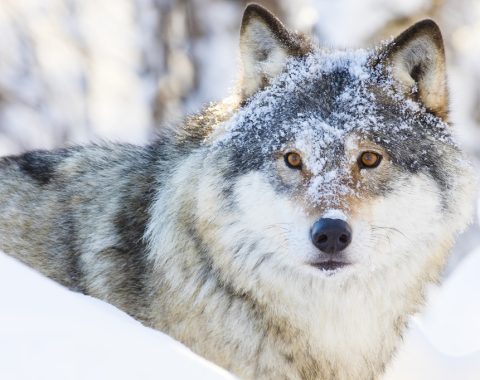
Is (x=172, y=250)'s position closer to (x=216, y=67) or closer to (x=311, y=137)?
(x=311, y=137)

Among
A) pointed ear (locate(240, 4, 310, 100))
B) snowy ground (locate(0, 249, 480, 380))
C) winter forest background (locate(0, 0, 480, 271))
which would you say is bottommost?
winter forest background (locate(0, 0, 480, 271))

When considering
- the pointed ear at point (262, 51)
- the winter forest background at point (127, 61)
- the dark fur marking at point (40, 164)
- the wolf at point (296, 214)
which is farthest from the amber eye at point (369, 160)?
the winter forest background at point (127, 61)

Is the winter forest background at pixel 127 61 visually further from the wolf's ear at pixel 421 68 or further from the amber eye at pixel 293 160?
the amber eye at pixel 293 160

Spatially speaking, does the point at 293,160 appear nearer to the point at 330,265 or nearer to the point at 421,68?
the point at 330,265

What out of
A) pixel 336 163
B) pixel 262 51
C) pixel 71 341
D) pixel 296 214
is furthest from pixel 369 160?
pixel 71 341

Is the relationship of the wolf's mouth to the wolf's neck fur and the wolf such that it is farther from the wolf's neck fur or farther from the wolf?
the wolf's neck fur

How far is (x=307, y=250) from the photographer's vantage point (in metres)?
3.32

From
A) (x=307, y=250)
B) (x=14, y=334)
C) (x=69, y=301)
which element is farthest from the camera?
(x=307, y=250)

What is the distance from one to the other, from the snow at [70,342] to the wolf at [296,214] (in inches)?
44.6

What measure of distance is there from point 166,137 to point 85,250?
0.73m

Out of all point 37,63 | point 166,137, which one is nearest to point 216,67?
point 37,63


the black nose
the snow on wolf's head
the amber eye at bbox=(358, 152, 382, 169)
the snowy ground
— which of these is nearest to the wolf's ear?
the snow on wolf's head

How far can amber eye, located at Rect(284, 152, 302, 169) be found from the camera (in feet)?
11.7

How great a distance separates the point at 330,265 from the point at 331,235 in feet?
0.59
